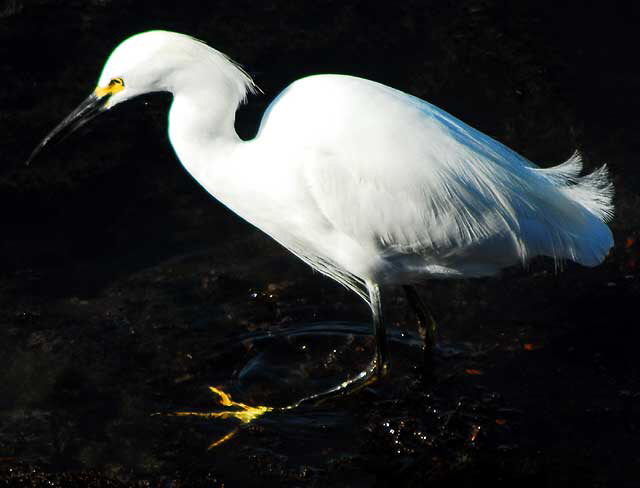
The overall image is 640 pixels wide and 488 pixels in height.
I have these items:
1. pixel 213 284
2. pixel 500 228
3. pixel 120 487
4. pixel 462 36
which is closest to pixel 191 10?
pixel 462 36

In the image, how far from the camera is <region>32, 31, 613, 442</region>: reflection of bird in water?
4.20 metres

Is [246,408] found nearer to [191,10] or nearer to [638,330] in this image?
[638,330]

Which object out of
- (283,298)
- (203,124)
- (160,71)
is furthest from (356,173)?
(283,298)

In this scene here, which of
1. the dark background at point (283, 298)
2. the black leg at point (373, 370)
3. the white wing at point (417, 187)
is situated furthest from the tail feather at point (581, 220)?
the black leg at point (373, 370)

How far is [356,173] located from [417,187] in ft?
0.97

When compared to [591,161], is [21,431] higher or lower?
lower

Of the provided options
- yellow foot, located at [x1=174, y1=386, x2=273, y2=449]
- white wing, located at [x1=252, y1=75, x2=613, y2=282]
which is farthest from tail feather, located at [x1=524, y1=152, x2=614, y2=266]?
yellow foot, located at [x1=174, y1=386, x2=273, y2=449]

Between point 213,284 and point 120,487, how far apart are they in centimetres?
164

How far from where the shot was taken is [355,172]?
420 centimetres

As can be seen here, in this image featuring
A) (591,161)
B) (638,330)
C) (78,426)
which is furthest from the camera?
(591,161)

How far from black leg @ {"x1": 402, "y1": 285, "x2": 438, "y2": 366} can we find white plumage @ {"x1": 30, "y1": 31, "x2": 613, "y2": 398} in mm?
272

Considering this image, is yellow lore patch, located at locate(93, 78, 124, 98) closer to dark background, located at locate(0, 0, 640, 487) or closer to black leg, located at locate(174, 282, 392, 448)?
dark background, located at locate(0, 0, 640, 487)

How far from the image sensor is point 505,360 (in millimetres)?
4988

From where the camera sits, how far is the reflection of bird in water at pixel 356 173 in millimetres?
4195
